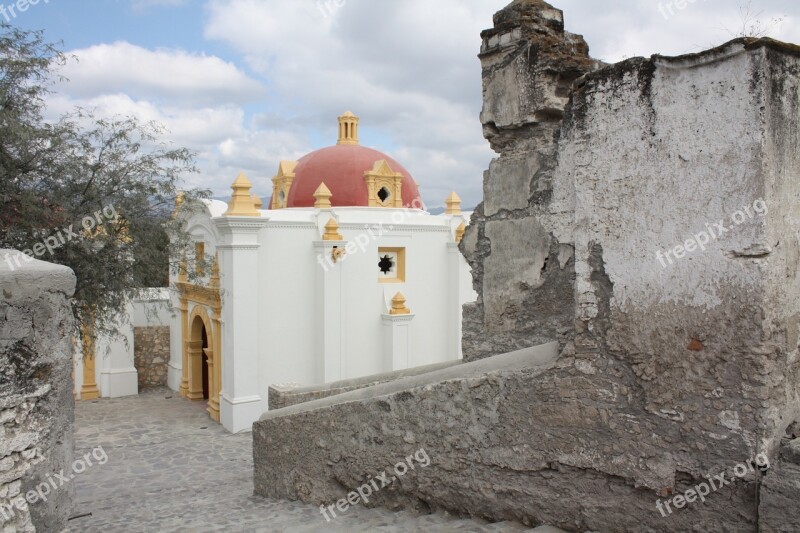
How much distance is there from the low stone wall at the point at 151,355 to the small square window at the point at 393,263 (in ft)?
20.8

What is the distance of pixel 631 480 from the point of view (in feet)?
9.28

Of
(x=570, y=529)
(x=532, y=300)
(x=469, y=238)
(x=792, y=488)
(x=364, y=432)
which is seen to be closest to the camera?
(x=792, y=488)

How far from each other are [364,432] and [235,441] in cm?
800

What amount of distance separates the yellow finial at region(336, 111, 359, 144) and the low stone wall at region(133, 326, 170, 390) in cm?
710

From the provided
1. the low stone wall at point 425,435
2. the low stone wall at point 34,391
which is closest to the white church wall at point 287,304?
the low stone wall at point 425,435

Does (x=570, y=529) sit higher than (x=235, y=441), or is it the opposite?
(x=570, y=529)

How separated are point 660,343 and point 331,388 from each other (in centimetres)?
424

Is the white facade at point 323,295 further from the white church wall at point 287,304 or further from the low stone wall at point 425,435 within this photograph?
the low stone wall at point 425,435

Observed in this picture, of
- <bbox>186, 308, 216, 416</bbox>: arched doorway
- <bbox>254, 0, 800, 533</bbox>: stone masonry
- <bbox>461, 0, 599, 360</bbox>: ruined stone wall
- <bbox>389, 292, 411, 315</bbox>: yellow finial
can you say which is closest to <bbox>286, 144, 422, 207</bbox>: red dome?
<bbox>389, 292, 411, 315</bbox>: yellow finial

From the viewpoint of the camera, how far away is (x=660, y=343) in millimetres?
2748

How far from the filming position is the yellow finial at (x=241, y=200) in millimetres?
12125

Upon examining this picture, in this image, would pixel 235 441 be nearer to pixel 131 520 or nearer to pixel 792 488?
pixel 131 520

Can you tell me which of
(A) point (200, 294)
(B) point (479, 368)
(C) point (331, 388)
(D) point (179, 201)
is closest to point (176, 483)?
(C) point (331, 388)

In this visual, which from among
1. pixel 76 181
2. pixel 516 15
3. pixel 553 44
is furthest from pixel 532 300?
pixel 76 181
